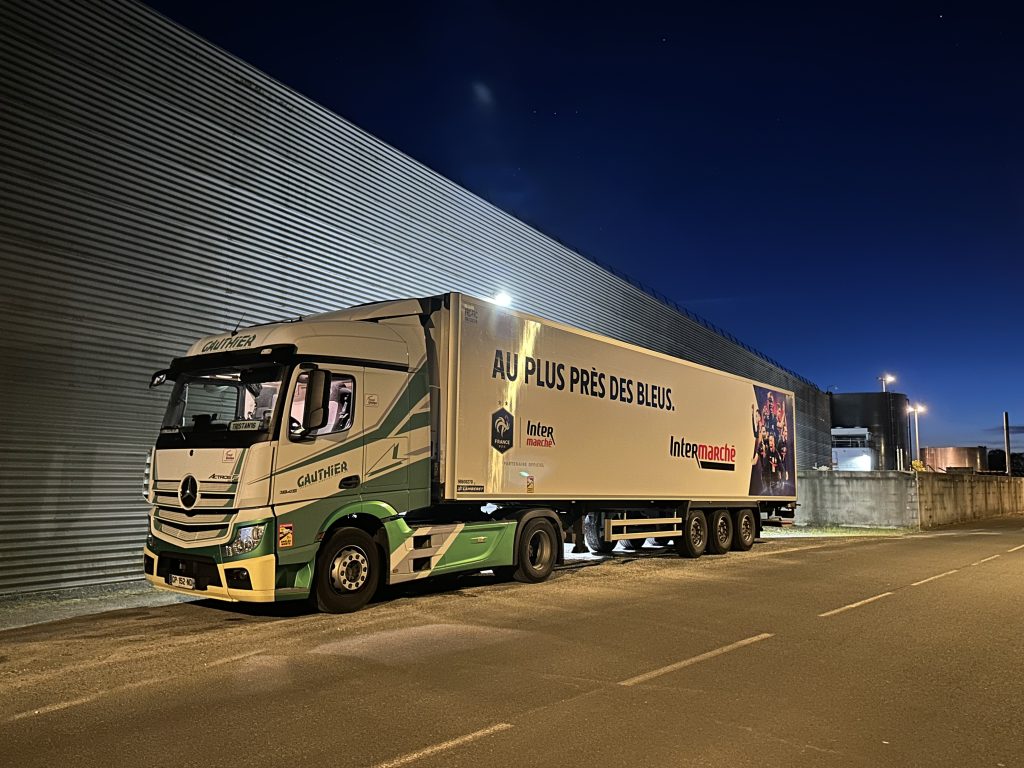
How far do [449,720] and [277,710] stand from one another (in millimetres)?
1199

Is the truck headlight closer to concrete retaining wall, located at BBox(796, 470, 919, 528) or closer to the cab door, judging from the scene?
the cab door

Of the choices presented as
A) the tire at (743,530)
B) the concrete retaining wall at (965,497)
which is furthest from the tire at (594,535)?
the concrete retaining wall at (965,497)

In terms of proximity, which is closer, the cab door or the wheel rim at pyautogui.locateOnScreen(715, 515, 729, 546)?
the cab door

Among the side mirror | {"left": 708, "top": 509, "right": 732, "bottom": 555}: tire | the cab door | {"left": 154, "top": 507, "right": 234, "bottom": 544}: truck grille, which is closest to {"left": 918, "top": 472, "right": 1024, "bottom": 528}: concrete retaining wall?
{"left": 708, "top": 509, "right": 732, "bottom": 555}: tire

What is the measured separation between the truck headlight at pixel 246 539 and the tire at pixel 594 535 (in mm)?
7506

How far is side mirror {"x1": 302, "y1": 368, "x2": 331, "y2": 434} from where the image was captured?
337 inches

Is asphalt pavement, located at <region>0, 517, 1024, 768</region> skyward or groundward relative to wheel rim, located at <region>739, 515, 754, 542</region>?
groundward

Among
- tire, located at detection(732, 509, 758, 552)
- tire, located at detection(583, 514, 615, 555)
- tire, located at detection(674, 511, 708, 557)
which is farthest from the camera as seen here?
tire, located at detection(732, 509, 758, 552)

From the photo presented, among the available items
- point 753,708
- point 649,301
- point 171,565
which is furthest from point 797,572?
point 649,301

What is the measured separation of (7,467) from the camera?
10.3m

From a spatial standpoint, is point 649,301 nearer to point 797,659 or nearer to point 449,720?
point 797,659

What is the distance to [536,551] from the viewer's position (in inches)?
477

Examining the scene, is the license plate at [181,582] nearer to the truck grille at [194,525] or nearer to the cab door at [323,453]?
the truck grille at [194,525]

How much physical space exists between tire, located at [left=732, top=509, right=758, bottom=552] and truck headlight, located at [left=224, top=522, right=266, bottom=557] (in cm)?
1216
